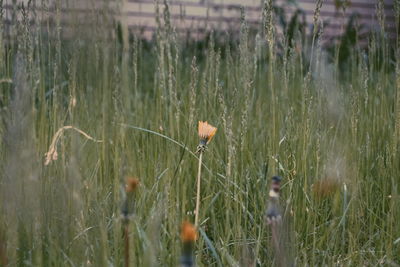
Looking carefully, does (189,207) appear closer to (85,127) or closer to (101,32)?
(85,127)

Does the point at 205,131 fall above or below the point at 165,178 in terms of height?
above

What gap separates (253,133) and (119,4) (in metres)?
1.32

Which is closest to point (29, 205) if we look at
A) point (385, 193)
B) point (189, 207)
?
point (189, 207)

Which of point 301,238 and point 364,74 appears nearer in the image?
point 301,238

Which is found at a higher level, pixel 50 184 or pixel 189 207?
pixel 50 184

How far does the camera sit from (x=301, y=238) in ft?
5.10

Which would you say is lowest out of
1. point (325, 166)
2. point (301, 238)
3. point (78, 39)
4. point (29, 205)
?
point (301, 238)

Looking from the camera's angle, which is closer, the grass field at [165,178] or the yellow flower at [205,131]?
the grass field at [165,178]

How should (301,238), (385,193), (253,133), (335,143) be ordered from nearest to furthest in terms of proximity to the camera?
(301,238) < (385,193) < (335,143) < (253,133)

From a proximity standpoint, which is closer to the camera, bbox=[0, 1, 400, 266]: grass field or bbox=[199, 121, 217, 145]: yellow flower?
bbox=[0, 1, 400, 266]: grass field

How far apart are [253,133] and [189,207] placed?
1.89 ft

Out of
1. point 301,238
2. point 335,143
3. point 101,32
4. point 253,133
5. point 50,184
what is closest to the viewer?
point 101,32

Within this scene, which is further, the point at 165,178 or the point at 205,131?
the point at 165,178

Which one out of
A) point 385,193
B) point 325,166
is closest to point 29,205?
point 325,166
